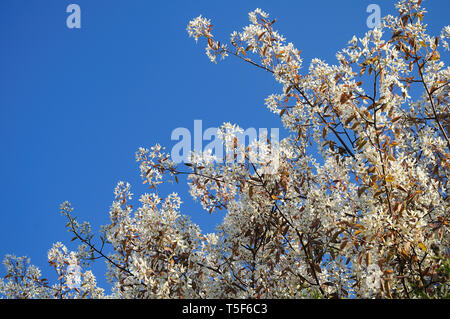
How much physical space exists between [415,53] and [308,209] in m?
1.75

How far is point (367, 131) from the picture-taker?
2.97 meters

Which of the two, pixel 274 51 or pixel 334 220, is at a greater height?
pixel 274 51

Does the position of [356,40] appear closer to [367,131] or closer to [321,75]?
[321,75]

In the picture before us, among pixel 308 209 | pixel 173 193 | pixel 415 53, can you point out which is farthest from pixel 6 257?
pixel 415 53

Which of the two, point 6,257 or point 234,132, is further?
point 6,257

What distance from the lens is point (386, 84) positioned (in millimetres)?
3166

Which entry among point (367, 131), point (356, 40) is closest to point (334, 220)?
point (367, 131)
